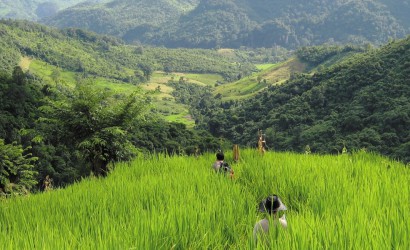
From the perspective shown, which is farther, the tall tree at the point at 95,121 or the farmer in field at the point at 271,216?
the tall tree at the point at 95,121

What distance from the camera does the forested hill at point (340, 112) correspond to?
71.1 metres

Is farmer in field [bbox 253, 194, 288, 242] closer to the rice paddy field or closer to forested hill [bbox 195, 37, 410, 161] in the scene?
the rice paddy field

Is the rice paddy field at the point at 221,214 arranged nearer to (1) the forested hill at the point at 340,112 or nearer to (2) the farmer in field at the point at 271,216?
(2) the farmer in field at the point at 271,216

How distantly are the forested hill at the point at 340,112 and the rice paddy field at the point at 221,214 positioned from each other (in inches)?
2143

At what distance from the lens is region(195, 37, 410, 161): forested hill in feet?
233

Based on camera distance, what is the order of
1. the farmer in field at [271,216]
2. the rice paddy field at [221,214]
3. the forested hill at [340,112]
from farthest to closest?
the forested hill at [340,112]
the farmer in field at [271,216]
the rice paddy field at [221,214]

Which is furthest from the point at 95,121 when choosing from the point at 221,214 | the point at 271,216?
the point at 271,216

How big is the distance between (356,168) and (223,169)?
3.21m

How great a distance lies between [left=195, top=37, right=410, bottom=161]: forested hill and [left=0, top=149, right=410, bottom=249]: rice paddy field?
5443 cm

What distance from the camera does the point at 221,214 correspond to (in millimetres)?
5688

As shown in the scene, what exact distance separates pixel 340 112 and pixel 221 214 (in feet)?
310

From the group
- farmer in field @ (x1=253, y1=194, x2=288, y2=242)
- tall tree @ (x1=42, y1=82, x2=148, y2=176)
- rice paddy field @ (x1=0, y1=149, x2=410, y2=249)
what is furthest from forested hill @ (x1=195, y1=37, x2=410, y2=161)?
farmer in field @ (x1=253, y1=194, x2=288, y2=242)

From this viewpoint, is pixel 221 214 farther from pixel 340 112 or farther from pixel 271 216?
pixel 340 112

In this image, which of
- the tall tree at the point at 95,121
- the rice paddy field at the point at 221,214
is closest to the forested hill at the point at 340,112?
the tall tree at the point at 95,121
